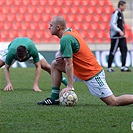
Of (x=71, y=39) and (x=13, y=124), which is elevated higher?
(x=71, y=39)

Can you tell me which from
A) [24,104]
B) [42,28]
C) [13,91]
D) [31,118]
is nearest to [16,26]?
[42,28]

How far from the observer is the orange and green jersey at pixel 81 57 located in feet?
25.5

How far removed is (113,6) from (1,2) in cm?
514

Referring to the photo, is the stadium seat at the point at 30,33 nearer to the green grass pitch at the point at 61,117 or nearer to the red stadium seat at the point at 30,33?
the red stadium seat at the point at 30,33

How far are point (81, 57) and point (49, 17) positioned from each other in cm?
1601

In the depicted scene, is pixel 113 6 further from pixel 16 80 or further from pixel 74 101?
pixel 74 101

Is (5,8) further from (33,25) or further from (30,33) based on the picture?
(30,33)

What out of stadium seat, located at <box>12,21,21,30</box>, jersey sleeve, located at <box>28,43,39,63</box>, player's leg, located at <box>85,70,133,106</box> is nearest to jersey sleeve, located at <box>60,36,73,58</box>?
player's leg, located at <box>85,70,133,106</box>

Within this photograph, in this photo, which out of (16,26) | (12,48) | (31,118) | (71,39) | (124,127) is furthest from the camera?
(16,26)

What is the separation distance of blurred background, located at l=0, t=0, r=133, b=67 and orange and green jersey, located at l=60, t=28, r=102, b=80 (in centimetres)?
1443

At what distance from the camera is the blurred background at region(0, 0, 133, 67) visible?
23.2 meters

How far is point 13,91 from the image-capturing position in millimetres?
10820

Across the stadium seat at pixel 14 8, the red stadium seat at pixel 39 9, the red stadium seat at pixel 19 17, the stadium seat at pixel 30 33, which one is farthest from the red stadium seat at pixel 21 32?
the red stadium seat at pixel 39 9

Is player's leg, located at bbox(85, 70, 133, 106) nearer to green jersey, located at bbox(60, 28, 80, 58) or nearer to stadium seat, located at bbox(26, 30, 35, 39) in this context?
green jersey, located at bbox(60, 28, 80, 58)
